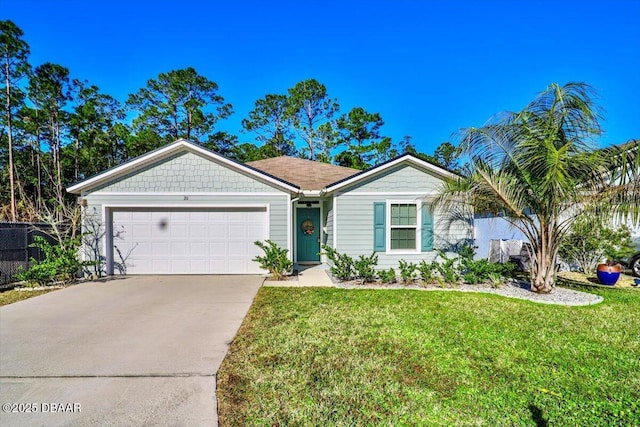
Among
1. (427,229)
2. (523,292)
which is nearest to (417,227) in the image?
(427,229)

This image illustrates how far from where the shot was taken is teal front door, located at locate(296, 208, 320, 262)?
39.1ft

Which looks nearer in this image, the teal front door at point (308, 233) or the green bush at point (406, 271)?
the green bush at point (406, 271)

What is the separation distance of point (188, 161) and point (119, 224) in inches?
107

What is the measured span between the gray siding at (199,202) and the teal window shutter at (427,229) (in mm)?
4089

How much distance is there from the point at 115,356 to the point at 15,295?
18.2 ft

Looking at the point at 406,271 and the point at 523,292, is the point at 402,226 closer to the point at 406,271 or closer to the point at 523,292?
the point at 406,271

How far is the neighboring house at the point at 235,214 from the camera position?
9.35 meters

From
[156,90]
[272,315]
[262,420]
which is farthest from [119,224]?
[156,90]

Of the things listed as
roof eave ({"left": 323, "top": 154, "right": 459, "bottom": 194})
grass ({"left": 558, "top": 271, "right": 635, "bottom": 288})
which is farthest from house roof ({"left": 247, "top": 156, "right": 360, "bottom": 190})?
grass ({"left": 558, "top": 271, "right": 635, "bottom": 288})

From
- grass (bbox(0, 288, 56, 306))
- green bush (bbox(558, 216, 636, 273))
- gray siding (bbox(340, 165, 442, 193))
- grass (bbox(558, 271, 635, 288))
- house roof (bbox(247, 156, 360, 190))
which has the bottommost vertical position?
grass (bbox(0, 288, 56, 306))

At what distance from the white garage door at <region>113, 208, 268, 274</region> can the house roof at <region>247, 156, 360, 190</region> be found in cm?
289

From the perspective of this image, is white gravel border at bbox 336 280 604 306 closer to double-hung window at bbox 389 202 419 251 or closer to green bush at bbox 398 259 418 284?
green bush at bbox 398 259 418 284

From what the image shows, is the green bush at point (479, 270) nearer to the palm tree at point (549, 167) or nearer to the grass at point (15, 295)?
the palm tree at point (549, 167)

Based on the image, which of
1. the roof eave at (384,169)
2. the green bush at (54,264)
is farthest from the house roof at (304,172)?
the green bush at (54,264)
